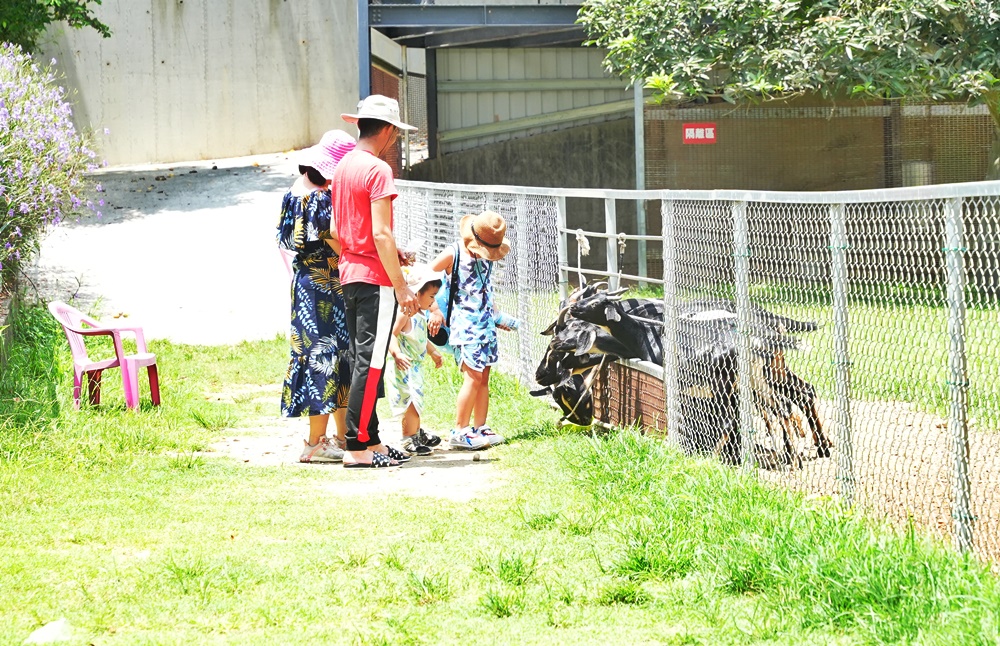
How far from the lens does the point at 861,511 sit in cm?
453

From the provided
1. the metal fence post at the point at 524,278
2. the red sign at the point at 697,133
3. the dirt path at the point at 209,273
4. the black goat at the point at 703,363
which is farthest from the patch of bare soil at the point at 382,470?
the red sign at the point at 697,133

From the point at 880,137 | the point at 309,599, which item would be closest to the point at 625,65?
the point at 880,137

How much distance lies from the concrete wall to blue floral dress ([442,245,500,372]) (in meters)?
16.7

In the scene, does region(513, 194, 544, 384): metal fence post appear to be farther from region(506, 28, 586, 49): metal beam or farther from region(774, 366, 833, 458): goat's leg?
region(506, 28, 586, 49): metal beam

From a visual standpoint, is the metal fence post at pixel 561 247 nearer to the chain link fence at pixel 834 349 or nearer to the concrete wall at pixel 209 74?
the chain link fence at pixel 834 349

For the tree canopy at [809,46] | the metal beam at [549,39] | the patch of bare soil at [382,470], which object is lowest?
the patch of bare soil at [382,470]

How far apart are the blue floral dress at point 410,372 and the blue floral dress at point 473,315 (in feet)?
0.63

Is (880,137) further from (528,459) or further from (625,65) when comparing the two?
(528,459)

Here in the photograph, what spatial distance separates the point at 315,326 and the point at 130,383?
1.92 m

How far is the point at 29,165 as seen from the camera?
350 inches

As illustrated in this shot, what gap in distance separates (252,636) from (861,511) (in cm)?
221

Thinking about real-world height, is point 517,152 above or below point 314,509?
above

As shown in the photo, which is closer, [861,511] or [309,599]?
[309,599]

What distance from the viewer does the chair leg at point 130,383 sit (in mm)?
7766
